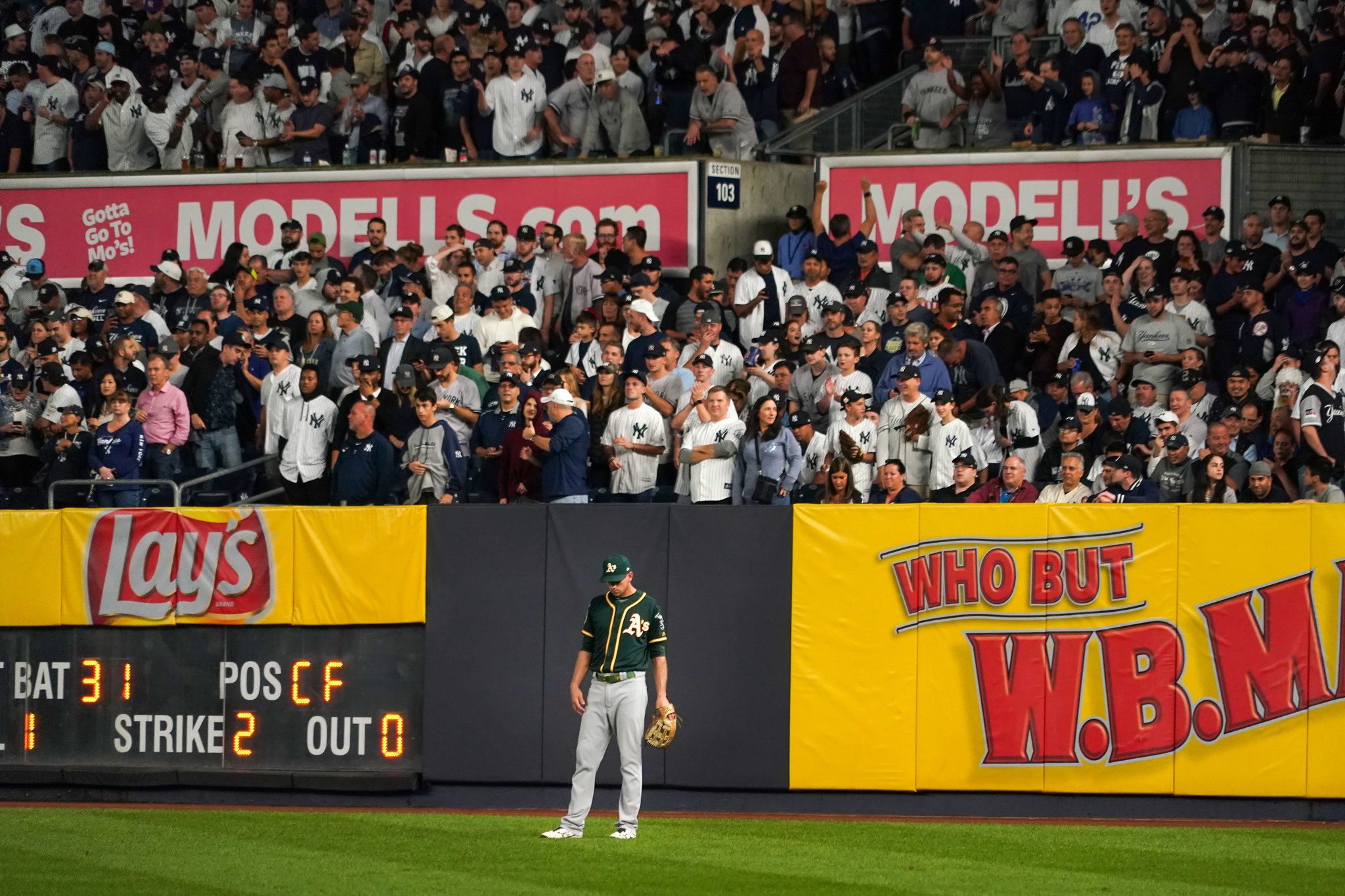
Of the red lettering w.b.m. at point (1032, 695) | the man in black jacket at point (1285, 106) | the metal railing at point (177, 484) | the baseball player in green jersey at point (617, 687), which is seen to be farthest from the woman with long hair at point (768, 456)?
the man in black jacket at point (1285, 106)

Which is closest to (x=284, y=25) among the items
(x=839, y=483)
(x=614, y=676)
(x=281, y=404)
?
(x=281, y=404)

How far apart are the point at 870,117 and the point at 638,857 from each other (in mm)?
13046

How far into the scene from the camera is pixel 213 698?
17391 mm

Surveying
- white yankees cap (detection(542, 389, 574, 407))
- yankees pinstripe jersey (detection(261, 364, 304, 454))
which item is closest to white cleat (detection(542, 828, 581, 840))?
white yankees cap (detection(542, 389, 574, 407))

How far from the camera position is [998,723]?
1625cm

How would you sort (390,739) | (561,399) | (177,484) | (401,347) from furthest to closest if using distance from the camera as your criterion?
(401,347) → (177,484) → (561,399) → (390,739)

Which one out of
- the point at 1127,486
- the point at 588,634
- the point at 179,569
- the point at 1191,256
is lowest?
the point at 588,634

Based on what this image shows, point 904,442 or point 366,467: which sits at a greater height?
point 904,442

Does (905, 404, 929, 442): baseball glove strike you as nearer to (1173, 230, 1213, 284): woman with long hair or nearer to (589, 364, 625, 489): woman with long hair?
(589, 364, 625, 489): woman with long hair

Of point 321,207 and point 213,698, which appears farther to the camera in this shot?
point 321,207

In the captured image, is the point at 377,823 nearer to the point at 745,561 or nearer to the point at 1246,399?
the point at 745,561

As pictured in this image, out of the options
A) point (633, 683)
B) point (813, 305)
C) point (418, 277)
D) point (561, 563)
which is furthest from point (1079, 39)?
point (633, 683)

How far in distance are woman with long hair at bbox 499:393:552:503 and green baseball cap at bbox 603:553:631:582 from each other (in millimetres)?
3592

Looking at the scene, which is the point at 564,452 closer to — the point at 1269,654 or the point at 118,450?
the point at 118,450
